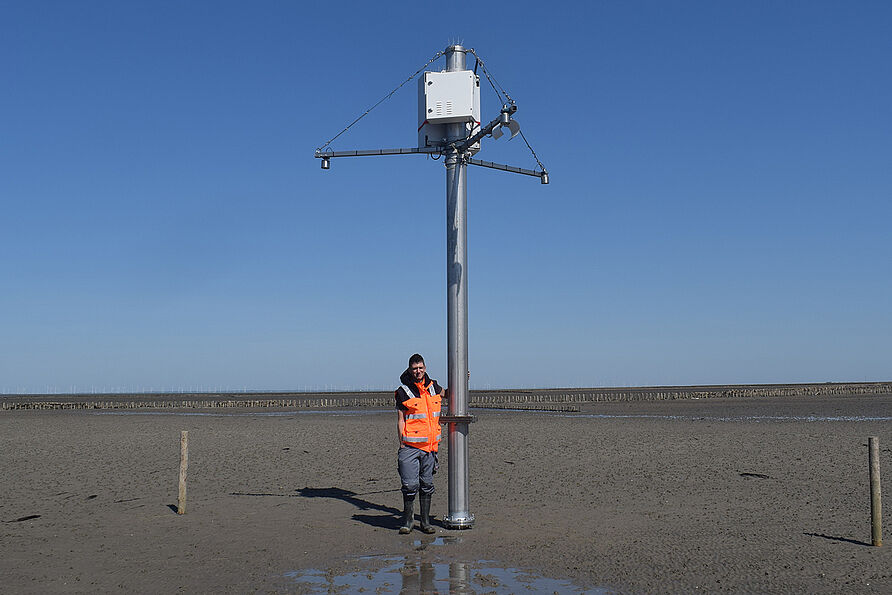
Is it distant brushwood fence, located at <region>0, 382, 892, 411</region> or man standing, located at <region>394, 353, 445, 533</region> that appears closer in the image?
man standing, located at <region>394, 353, 445, 533</region>

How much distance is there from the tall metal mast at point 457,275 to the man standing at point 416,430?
265mm

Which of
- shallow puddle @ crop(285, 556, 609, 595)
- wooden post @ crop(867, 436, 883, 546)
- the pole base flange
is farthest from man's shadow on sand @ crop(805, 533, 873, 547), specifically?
the pole base flange

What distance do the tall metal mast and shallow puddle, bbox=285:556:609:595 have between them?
1729 millimetres

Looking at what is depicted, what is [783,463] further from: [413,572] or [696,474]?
[413,572]

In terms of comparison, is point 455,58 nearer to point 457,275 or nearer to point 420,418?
point 457,275

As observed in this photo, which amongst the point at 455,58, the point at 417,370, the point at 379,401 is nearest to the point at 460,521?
the point at 417,370

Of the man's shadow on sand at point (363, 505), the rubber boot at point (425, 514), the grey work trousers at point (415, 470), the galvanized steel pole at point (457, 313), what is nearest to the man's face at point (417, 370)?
the galvanized steel pole at point (457, 313)

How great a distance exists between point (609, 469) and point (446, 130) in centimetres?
978

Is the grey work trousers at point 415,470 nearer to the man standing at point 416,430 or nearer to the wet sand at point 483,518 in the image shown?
the man standing at point 416,430

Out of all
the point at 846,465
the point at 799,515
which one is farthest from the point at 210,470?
the point at 846,465

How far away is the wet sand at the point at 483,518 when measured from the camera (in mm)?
8156

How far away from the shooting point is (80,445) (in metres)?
25.2

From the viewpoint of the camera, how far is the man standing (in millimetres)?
10008

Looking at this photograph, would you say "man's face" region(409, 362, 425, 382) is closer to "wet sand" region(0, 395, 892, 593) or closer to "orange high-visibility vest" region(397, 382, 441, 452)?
"orange high-visibility vest" region(397, 382, 441, 452)
